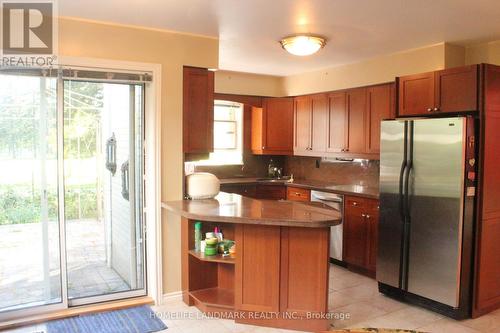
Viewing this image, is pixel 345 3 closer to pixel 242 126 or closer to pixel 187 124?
pixel 187 124

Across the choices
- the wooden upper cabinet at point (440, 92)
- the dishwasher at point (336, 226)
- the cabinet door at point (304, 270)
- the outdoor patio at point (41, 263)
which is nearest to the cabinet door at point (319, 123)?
the dishwasher at point (336, 226)

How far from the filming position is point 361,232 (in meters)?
4.73

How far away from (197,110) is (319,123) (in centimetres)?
212

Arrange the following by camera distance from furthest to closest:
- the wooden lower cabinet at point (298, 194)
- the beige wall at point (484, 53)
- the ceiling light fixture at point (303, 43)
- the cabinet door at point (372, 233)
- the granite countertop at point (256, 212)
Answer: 1. the wooden lower cabinet at point (298, 194)
2. the cabinet door at point (372, 233)
3. the beige wall at point (484, 53)
4. the ceiling light fixture at point (303, 43)
5. the granite countertop at point (256, 212)

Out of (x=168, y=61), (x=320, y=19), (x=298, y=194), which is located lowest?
(x=298, y=194)

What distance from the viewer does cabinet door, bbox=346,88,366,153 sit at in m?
4.93

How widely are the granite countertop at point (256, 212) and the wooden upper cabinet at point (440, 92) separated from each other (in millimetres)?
1452

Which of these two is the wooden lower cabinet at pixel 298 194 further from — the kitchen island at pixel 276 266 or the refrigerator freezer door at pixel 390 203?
the kitchen island at pixel 276 266

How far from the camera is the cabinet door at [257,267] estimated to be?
3.31 meters

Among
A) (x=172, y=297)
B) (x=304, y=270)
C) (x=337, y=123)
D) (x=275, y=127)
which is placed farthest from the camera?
(x=275, y=127)

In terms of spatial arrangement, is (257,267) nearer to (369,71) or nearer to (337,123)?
(337,123)

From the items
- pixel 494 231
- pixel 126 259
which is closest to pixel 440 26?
pixel 494 231

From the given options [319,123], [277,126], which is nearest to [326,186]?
[319,123]

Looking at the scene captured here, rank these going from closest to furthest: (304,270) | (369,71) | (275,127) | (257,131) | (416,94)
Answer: (304,270)
(416,94)
(369,71)
(275,127)
(257,131)
